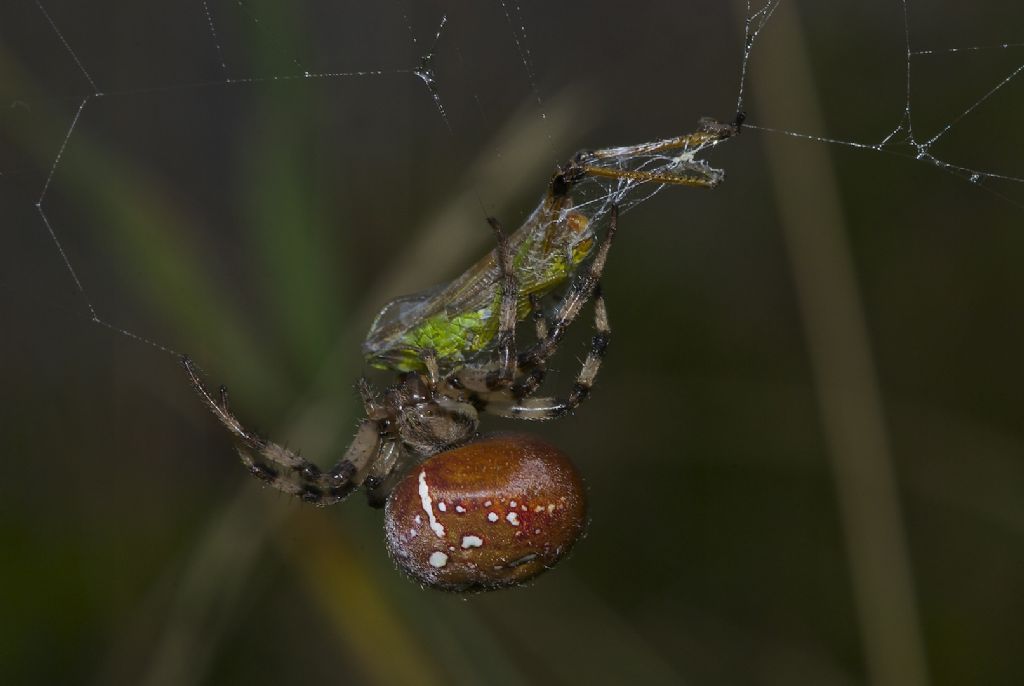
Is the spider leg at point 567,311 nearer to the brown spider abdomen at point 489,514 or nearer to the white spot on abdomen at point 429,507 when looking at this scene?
the brown spider abdomen at point 489,514

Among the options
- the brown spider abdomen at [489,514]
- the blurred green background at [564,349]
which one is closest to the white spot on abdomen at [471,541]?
the brown spider abdomen at [489,514]

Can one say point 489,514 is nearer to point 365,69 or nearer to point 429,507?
point 429,507

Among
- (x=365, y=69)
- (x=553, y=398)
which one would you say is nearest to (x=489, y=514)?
(x=553, y=398)

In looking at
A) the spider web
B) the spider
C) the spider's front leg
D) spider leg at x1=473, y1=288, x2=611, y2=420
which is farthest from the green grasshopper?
the spider web

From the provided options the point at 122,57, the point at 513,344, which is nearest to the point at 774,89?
the point at 513,344

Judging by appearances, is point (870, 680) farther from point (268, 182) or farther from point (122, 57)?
point (122, 57)
